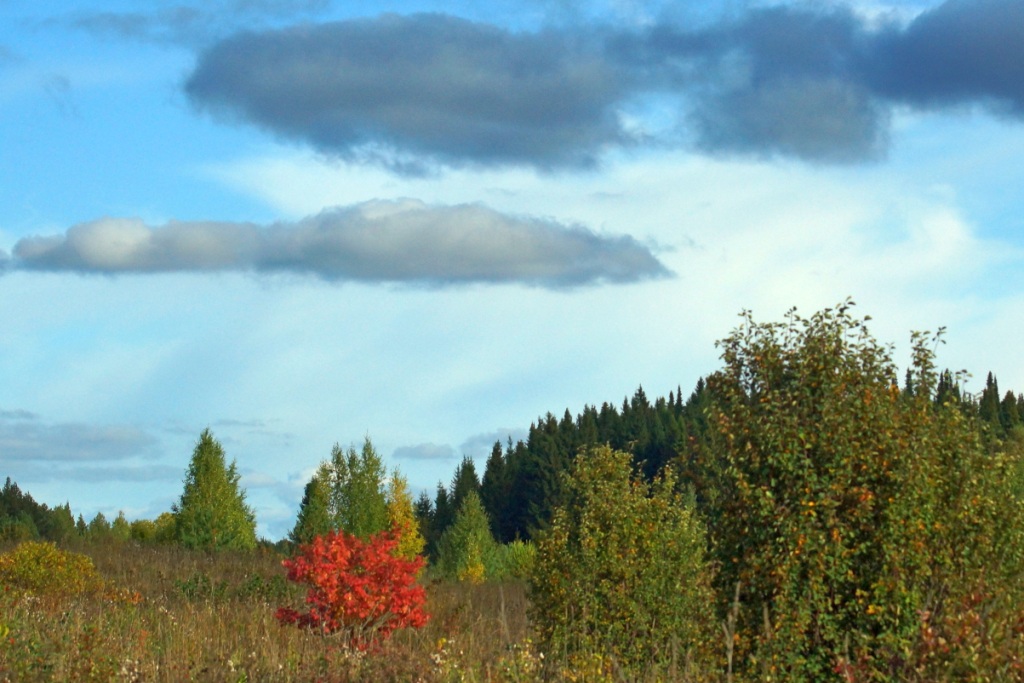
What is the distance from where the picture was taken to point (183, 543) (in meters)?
42.5

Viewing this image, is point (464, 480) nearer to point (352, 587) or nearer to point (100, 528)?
point (100, 528)

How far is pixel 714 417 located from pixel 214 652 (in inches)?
257

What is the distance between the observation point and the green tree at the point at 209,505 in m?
42.9

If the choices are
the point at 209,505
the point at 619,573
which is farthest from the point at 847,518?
the point at 209,505

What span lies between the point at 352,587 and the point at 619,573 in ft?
13.9

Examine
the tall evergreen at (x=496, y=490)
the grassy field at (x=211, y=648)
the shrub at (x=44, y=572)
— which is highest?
the tall evergreen at (x=496, y=490)

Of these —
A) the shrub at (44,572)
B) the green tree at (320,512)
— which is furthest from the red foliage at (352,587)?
the green tree at (320,512)

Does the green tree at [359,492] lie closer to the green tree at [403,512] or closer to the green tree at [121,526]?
the green tree at [403,512]

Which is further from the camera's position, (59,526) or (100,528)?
(100,528)

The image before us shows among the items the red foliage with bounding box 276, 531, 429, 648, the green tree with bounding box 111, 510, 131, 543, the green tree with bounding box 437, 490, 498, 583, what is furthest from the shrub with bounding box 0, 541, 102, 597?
the green tree with bounding box 111, 510, 131, 543

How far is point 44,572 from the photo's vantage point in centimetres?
2512

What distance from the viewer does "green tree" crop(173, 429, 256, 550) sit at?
42938mm

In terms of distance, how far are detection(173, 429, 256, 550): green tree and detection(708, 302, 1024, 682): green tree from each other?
33.7m

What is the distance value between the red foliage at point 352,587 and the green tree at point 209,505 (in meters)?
26.0
